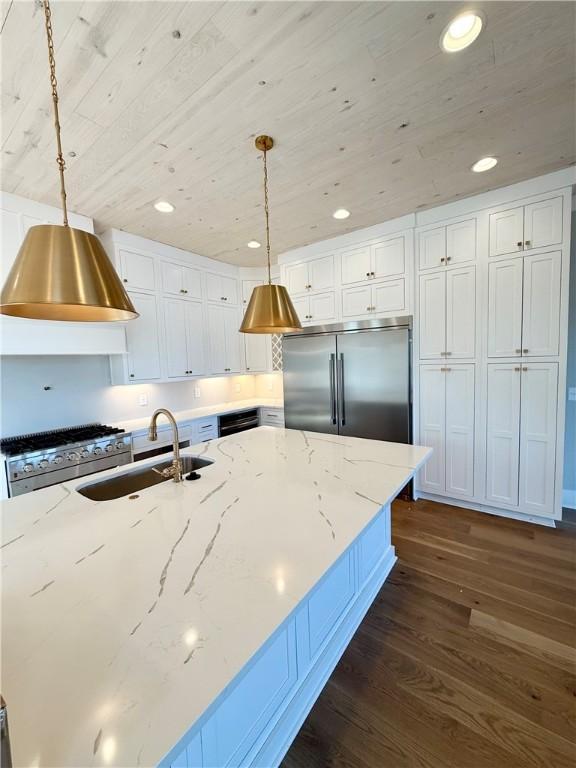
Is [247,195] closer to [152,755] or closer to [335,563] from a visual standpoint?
[335,563]

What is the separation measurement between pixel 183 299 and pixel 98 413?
1.46 meters

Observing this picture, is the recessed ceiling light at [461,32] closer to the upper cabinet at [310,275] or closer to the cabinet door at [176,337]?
the upper cabinet at [310,275]

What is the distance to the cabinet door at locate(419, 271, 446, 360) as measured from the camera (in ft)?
9.45

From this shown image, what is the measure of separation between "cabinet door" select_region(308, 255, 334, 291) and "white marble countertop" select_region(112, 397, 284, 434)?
1.55m

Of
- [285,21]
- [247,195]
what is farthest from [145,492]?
[247,195]

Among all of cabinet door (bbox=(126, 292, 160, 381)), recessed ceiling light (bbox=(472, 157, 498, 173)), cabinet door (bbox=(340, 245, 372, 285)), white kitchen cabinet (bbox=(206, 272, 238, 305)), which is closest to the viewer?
recessed ceiling light (bbox=(472, 157, 498, 173))

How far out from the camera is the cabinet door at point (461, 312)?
2.75m

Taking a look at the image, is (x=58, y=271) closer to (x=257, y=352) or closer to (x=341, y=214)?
(x=341, y=214)

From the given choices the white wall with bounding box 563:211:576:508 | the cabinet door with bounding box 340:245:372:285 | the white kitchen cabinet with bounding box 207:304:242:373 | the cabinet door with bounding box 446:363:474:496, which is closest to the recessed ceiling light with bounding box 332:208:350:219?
the cabinet door with bounding box 340:245:372:285

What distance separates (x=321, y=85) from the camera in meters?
1.47

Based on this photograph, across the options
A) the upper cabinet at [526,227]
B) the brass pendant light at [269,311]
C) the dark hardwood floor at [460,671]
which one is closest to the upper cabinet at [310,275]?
the upper cabinet at [526,227]

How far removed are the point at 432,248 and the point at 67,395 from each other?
3.56m

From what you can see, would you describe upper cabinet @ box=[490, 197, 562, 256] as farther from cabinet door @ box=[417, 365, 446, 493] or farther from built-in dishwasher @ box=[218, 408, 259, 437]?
built-in dishwasher @ box=[218, 408, 259, 437]

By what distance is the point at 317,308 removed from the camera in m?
3.56
